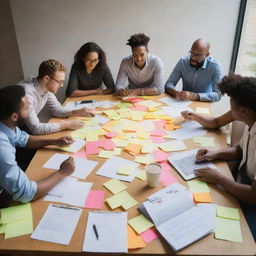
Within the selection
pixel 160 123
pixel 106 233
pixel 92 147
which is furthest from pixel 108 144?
pixel 106 233

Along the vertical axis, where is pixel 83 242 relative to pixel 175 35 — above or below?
below

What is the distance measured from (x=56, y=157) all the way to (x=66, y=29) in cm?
205

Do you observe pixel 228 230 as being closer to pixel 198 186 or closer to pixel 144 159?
pixel 198 186

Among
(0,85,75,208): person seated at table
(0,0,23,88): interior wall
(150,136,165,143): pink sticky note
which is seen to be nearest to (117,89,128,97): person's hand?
(150,136,165,143): pink sticky note

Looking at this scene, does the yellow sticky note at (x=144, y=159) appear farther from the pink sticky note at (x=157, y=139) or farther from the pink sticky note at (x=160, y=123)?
the pink sticky note at (x=160, y=123)

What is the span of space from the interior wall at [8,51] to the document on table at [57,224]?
110 inches

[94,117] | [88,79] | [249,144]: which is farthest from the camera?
[88,79]

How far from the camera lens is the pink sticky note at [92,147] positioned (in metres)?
1.67

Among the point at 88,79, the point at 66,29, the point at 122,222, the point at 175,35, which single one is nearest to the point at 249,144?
the point at 122,222

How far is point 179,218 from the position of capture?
1160 mm

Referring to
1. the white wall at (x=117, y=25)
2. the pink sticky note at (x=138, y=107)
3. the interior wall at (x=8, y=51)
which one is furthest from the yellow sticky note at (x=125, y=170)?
the interior wall at (x=8, y=51)

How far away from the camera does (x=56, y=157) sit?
1.62 metres

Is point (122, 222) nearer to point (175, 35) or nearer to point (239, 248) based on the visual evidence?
point (239, 248)

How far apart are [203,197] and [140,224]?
0.35 metres
